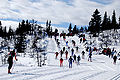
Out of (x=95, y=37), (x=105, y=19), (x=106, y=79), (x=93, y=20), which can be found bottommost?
(x=106, y=79)

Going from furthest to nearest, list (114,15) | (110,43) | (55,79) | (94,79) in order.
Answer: (114,15)
(110,43)
(94,79)
(55,79)

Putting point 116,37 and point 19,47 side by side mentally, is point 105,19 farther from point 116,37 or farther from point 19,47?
point 19,47

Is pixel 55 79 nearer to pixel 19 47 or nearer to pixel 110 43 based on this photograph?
pixel 19 47

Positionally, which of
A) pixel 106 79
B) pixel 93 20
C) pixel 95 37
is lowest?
pixel 106 79

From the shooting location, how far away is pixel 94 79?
952 centimetres

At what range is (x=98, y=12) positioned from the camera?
46344mm

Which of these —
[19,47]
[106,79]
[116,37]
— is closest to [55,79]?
[106,79]

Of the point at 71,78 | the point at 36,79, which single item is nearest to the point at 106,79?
the point at 71,78

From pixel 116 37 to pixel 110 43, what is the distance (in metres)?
8.01

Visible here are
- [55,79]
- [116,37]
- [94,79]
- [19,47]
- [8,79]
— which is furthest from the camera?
[116,37]

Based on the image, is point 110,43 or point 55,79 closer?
point 55,79

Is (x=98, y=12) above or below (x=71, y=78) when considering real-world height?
above

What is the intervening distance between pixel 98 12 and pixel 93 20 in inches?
120

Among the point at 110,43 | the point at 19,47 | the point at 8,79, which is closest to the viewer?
the point at 8,79
